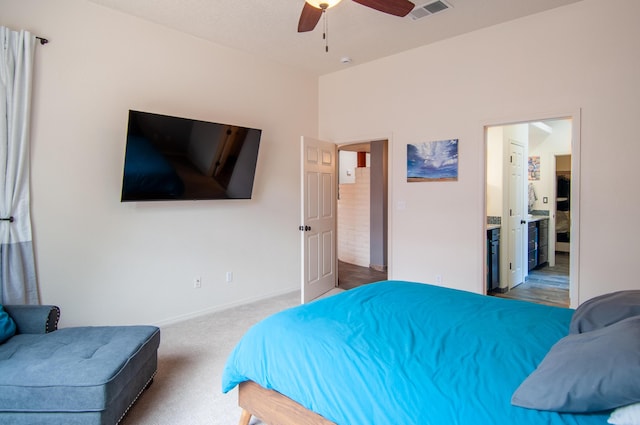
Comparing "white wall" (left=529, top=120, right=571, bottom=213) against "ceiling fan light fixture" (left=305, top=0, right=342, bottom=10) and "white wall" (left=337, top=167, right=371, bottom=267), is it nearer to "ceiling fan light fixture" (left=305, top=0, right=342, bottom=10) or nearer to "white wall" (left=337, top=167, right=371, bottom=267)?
"white wall" (left=337, top=167, right=371, bottom=267)

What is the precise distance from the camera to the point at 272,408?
1.72 metres

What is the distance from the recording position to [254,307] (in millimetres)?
4137

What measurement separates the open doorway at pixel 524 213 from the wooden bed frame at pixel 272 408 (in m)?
2.94

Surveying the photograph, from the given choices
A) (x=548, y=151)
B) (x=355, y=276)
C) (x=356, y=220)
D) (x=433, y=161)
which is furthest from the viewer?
(x=356, y=220)

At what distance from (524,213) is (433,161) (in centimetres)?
220

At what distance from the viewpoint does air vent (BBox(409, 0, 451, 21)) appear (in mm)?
3119

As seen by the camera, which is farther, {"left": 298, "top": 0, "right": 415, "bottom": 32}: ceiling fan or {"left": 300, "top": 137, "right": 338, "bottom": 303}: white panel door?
{"left": 300, "top": 137, "right": 338, "bottom": 303}: white panel door

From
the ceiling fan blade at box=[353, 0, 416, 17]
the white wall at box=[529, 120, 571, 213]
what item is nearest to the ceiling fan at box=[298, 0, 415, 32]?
the ceiling fan blade at box=[353, 0, 416, 17]

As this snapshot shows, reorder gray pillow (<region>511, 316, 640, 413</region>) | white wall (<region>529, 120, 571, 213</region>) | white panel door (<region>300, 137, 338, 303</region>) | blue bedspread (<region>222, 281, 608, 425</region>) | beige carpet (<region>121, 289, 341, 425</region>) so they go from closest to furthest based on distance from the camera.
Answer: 1. gray pillow (<region>511, 316, 640, 413</region>)
2. blue bedspread (<region>222, 281, 608, 425</region>)
3. beige carpet (<region>121, 289, 341, 425</region>)
4. white panel door (<region>300, 137, 338, 303</region>)
5. white wall (<region>529, 120, 571, 213</region>)

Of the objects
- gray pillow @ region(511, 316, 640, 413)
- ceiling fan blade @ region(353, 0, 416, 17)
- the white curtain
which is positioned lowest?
gray pillow @ region(511, 316, 640, 413)

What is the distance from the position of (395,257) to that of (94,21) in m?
3.96

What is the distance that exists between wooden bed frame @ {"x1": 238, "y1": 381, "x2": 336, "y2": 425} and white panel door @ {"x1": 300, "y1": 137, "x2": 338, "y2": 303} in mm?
2283

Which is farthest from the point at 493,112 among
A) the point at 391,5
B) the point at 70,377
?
the point at 70,377

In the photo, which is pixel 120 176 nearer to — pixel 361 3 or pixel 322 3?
pixel 322 3
